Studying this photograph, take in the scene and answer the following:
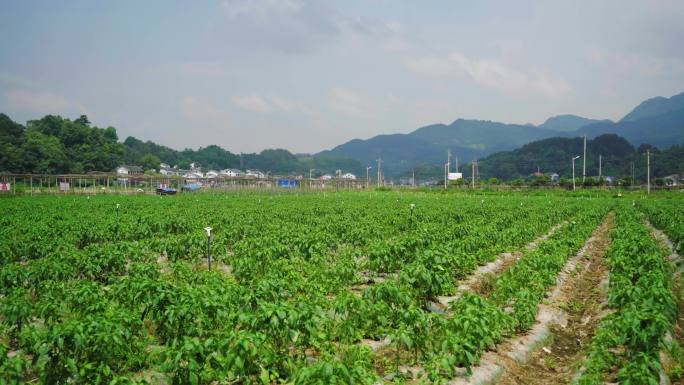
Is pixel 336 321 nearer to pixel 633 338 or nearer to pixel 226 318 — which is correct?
pixel 226 318

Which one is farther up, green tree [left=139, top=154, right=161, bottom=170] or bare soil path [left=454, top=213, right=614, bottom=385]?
green tree [left=139, top=154, right=161, bottom=170]

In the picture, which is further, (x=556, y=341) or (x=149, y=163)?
(x=149, y=163)

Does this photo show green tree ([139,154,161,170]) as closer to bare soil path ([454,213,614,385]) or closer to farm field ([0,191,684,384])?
farm field ([0,191,684,384])

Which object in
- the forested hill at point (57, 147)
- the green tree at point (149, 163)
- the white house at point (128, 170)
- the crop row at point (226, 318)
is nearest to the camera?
the crop row at point (226, 318)

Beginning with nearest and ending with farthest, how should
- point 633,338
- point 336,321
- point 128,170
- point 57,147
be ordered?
point 633,338
point 336,321
point 57,147
point 128,170

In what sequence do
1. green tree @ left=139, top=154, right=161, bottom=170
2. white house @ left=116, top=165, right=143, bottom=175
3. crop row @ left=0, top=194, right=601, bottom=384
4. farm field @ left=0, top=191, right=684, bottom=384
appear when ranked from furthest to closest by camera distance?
green tree @ left=139, top=154, right=161, bottom=170 → white house @ left=116, top=165, right=143, bottom=175 → farm field @ left=0, top=191, right=684, bottom=384 → crop row @ left=0, top=194, right=601, bottom=384

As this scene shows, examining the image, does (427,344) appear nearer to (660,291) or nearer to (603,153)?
(660,291)

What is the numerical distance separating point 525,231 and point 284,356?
14.6 meters

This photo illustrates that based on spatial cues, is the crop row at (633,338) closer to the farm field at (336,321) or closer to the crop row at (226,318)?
the farm field at (336,321)

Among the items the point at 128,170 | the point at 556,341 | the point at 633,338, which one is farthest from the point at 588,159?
the point at 633,338

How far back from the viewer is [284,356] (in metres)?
5.96

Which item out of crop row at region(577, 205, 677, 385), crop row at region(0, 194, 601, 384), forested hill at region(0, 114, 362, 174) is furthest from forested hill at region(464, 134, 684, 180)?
crop row at region(0, 194, 601, 384)

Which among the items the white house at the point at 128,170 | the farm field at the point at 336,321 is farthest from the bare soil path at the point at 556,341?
the white house at the point at 128,170

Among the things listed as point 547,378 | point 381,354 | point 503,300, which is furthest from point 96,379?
point 503,300
